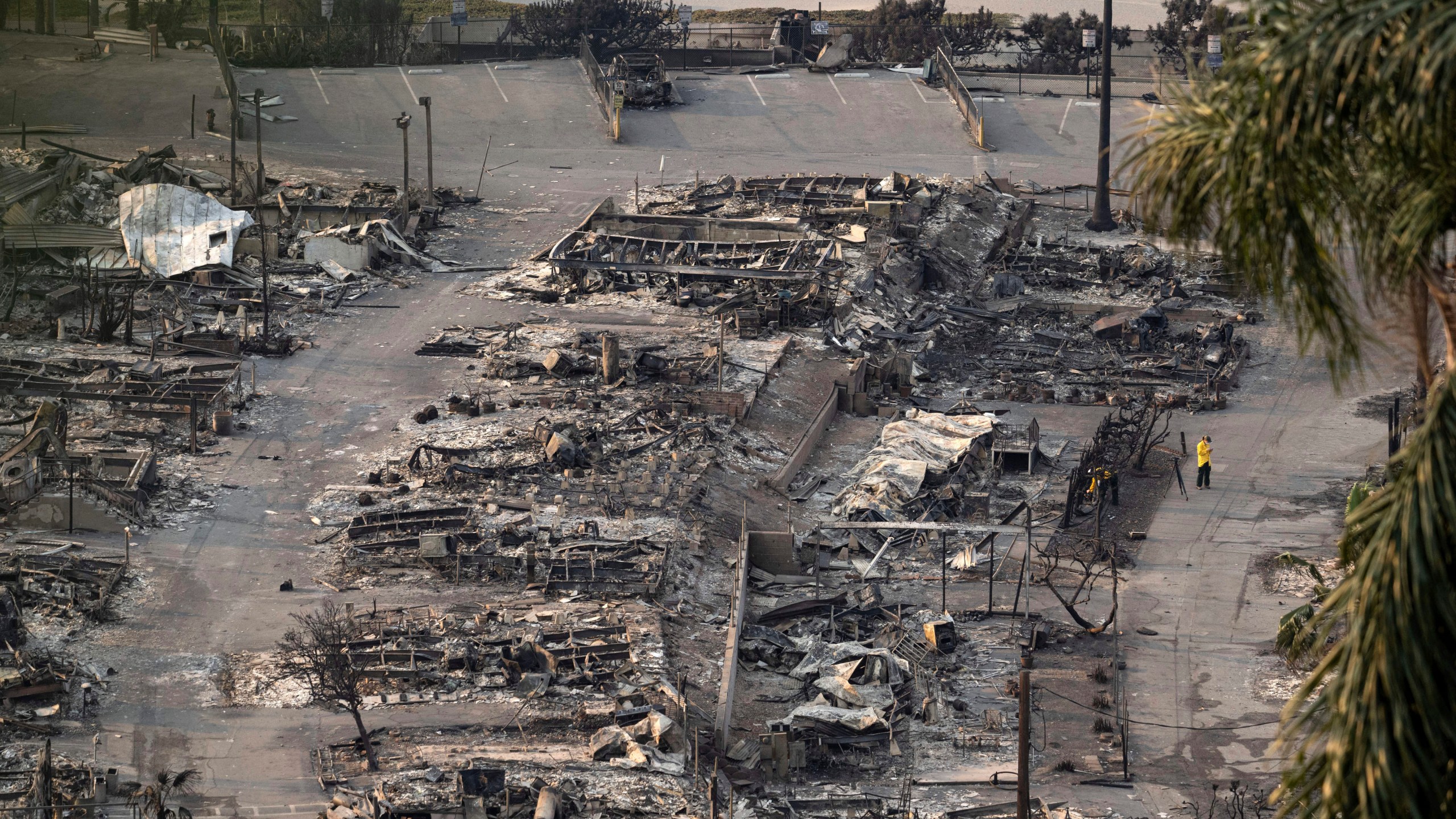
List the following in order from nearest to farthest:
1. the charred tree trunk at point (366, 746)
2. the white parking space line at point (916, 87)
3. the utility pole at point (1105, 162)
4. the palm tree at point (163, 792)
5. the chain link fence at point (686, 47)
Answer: the palm tree at point (163, 792), the charred tree trunk at point (366, 746), the utility pole at point (1105, 162), the chain link fence at point (686, 47), the white parking space line at point (916, 87)

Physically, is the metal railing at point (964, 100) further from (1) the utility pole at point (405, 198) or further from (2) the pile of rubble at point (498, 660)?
(2) the pile of rubble at point (498, 660)

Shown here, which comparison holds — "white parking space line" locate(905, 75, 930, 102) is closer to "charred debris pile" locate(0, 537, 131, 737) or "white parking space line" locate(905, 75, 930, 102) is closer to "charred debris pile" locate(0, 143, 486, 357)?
"charred debris pile" locate(0, 143, 486, 357)

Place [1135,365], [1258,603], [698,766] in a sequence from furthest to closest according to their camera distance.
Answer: [1135,365] < [1258,603] < [698,766]

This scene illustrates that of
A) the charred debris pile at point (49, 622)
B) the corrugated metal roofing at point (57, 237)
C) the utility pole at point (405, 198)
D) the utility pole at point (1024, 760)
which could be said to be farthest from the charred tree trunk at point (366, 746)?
the utility pole at point (405, 198)

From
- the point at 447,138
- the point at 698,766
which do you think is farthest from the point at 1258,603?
the point at 447,138

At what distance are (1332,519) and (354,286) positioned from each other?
900 inches

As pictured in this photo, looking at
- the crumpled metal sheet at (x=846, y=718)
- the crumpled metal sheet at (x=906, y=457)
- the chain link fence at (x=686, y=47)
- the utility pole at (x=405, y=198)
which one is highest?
the chain link fence at (x=686, y=47)

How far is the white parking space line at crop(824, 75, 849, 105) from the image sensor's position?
63.3 metres

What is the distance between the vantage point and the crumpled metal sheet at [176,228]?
41.8 m

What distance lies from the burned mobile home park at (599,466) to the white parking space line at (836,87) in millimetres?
3757

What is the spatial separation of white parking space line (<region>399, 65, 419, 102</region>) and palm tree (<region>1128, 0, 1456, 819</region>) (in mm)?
55253

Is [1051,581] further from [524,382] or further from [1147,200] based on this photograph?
[1147,200]

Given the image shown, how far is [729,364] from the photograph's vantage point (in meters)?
38.2

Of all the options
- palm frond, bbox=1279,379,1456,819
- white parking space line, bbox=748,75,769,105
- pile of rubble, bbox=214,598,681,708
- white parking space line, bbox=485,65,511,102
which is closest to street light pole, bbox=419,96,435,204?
white parking space line, bbox=485,65,511,102
